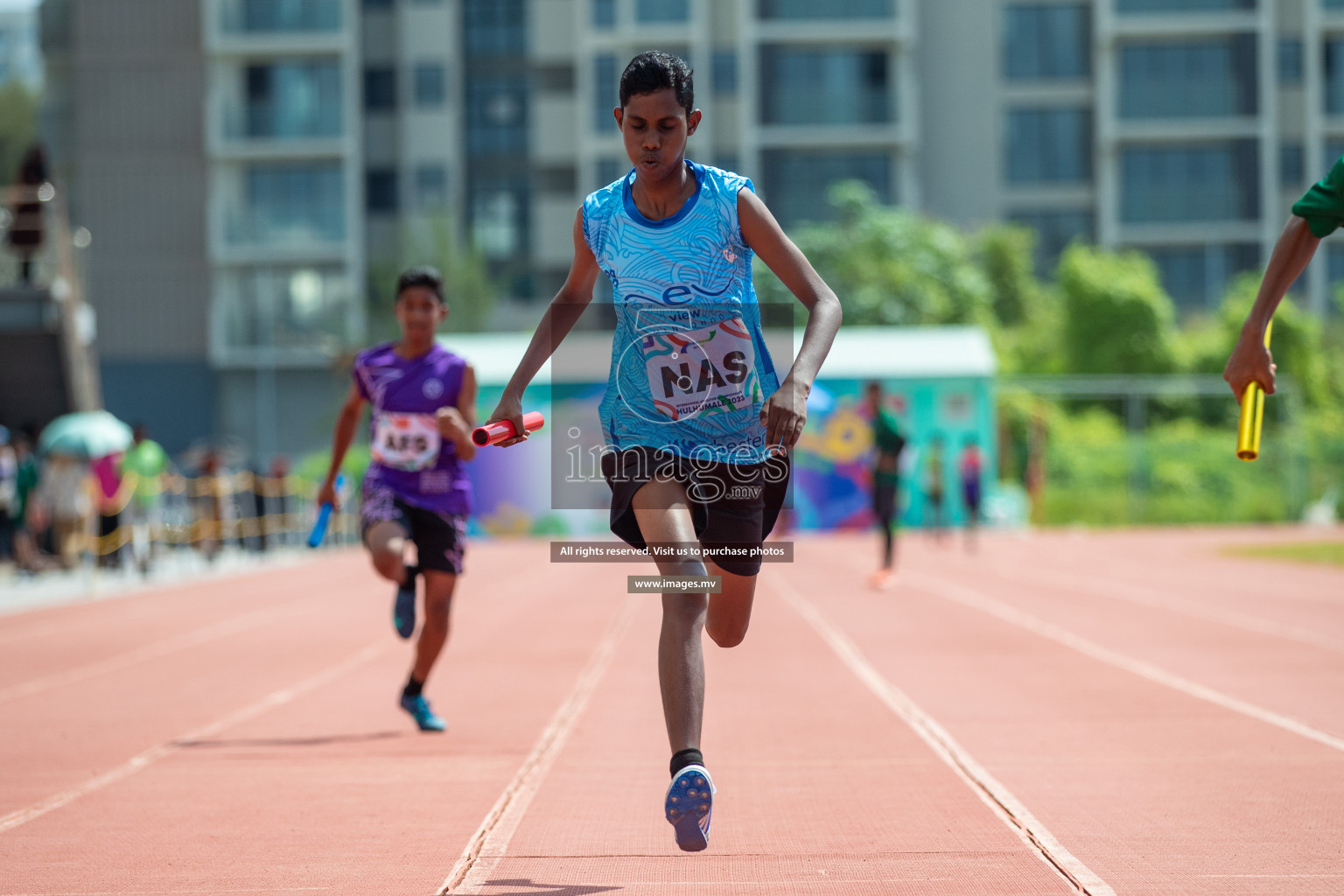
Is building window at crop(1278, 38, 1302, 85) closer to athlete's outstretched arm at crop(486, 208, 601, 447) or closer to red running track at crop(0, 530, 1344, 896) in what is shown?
red running track at crop(0, 530, 1344, 896)

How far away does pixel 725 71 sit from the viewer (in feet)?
178

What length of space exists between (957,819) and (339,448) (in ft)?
11.8

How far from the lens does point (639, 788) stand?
235 inches

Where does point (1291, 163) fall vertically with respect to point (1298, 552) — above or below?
above

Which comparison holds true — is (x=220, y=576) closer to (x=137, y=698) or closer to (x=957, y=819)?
(x=137, y=698)

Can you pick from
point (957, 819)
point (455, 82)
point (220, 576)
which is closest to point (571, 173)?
point (455, 82)

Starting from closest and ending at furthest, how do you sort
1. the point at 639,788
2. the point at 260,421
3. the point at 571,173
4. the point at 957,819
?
the point at 957,819, the point at 639,788, the point at 260,421, the point at 571,173

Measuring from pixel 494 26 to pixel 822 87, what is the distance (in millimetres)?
11611

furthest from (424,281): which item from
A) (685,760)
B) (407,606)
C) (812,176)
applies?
(812,176)

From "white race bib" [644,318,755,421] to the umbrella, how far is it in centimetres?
1616

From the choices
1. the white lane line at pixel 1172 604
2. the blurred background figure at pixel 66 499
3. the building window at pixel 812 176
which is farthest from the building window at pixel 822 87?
the blurred background figure at pixel 66 499

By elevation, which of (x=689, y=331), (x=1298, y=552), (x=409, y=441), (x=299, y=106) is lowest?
(x=1298, y=552)

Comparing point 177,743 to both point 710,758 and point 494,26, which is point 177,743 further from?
point 494,26

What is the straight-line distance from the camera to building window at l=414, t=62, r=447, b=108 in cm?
5556
